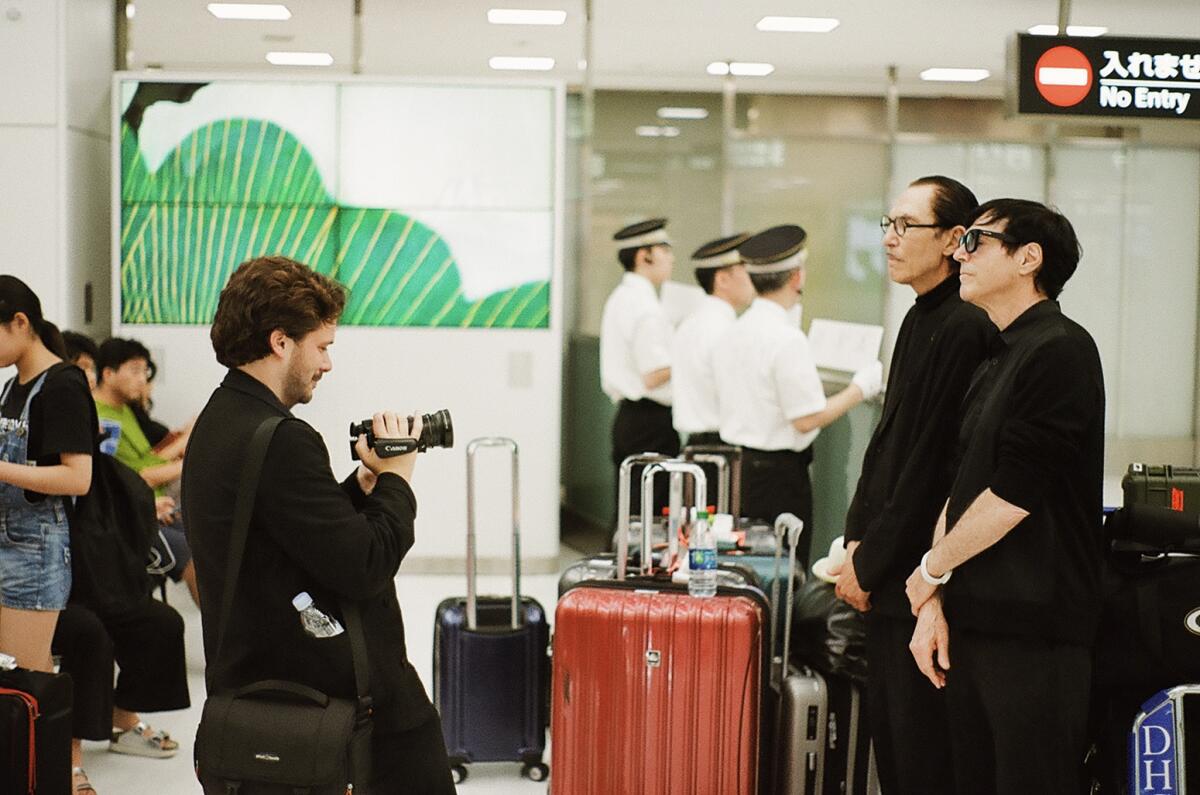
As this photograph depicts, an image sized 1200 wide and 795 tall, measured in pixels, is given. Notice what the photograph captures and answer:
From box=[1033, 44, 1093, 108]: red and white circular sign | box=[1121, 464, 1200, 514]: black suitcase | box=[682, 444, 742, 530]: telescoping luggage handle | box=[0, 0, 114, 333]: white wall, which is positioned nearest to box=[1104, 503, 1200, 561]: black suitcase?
box=[1121, 464, 1200, 514]: black suitcase

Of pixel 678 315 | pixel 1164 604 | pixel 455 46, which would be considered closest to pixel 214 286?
pixel 455 46

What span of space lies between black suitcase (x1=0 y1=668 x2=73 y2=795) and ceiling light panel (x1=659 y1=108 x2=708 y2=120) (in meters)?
6.45

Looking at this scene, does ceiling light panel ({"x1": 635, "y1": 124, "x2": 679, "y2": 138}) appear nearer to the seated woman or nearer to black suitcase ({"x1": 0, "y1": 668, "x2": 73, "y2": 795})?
the seated woman

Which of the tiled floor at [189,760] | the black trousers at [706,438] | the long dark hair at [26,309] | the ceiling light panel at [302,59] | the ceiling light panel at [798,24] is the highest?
the ceiling light panel at [798,24]

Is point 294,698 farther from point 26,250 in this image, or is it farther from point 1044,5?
point 1044,5

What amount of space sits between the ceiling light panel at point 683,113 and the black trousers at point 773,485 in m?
4.03

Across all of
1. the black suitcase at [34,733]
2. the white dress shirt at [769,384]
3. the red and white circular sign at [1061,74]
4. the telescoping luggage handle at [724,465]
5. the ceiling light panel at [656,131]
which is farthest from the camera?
the ceiling light panel at [656,131]

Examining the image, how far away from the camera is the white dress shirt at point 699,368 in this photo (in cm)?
643

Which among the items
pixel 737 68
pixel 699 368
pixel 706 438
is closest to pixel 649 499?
pixel 706 438

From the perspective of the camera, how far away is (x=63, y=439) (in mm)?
3670

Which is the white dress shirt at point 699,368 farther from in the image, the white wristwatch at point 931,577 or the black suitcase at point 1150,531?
the white wristwatch at point 931,577

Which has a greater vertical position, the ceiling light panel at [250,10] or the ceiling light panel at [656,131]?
the ceiling light panel at [250,10]

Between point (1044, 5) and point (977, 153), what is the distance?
54.3 inches

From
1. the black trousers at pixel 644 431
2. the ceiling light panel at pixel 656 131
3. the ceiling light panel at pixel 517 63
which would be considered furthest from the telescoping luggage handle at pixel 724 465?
the ceiling light panel at pixel 656 131
